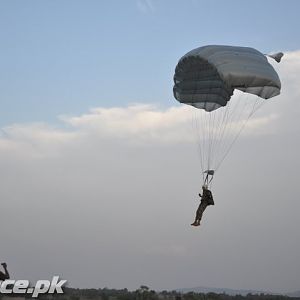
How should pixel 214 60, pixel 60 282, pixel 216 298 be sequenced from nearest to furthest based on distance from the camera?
pixel 60 282
pixel 214 60
pixel 216 298

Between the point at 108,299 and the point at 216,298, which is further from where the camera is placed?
the point at 216,298

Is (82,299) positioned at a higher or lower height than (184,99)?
lower

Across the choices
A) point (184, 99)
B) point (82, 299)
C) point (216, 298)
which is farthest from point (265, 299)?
point (184, 99)

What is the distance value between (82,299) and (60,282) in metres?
37.3

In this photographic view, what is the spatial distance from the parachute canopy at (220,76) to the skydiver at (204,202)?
4.83 metres

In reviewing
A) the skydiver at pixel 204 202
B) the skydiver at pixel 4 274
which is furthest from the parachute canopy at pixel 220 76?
the skydiver at pixel 4 274

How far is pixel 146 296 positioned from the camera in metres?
61.4

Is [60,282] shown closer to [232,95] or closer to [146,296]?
[232,95]

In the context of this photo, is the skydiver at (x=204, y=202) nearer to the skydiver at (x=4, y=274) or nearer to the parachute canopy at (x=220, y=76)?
the parachute canopy at (x=220, y=76)

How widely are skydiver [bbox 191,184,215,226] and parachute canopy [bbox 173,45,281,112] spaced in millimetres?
4829

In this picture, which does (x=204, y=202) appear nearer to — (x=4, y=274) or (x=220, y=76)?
(x=220, y=76)

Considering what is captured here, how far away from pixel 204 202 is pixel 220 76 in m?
5.91

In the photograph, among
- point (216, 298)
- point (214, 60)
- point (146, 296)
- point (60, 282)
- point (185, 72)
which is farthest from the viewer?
point (216, 298)

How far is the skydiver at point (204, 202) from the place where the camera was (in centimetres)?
2639
